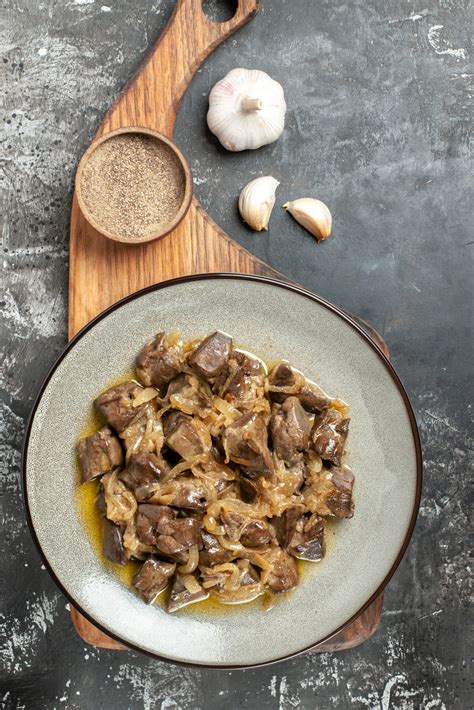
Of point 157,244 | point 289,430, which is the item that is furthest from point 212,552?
point 157,244

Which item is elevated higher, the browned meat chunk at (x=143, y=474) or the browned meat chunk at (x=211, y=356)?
the browned meat chunk at (x=211, y=356)

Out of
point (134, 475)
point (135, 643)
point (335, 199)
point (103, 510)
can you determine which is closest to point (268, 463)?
point (134, 475)

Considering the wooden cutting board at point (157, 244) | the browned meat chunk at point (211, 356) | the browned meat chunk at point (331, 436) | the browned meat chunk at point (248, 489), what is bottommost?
the browned meat chunk at point (248, 489)

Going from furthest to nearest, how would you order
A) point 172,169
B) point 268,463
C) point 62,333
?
point 62,333
point 172,169
point 268,463

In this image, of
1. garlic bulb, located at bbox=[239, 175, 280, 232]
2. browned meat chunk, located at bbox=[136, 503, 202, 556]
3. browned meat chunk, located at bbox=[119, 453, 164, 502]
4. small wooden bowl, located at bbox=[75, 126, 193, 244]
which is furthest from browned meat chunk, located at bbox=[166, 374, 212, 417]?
garlic bulb, located at bbox=[239, 175, 280, 232]

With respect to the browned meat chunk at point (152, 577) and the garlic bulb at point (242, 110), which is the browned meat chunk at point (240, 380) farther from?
the garlic bulb at point (242, 110)

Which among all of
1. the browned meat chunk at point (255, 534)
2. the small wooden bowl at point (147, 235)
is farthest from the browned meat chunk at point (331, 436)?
the small wooden bowl at point (147, 235)

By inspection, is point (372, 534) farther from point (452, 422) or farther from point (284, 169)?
point (284, 169)
